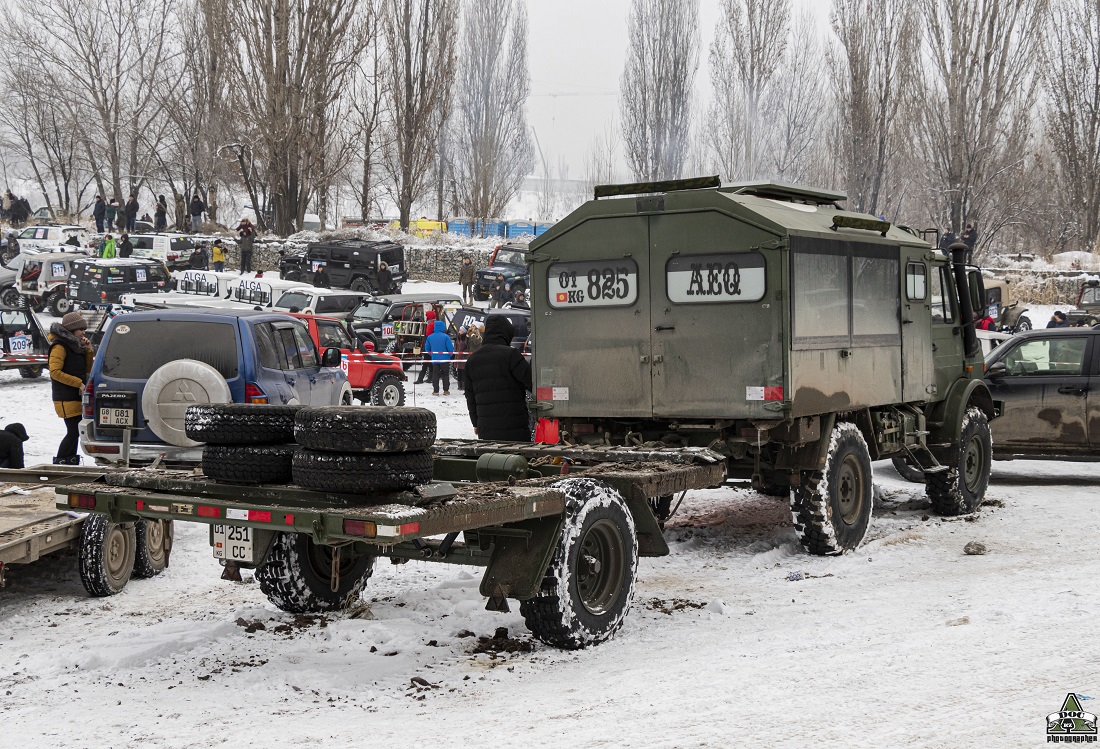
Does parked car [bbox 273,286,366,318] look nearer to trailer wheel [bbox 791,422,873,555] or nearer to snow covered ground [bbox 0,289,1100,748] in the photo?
snow covered ground [bbox 0,289,1100,748]

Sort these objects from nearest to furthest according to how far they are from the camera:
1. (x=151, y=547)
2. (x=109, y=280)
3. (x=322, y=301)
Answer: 1. (x=151, y=547)
2. (x=322, y=301)
3. (x=109, y=280)

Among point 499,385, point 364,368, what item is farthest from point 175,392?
point 364,368

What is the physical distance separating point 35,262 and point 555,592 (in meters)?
30.9

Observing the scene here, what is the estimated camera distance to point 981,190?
44.8 meters

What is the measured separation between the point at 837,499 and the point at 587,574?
3.32 metres

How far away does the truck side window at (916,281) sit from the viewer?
415 inches

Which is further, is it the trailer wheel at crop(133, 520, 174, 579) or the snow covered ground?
the trailer wheel at crop(133, 520, 174, 579)

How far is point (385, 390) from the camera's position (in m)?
20.0

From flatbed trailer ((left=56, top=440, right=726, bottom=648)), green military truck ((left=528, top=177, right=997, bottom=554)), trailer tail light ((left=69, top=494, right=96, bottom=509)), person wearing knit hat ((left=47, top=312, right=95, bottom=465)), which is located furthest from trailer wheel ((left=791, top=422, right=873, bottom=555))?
person wearing knit hat ((left=47, top=312, right=95, bottom=465))

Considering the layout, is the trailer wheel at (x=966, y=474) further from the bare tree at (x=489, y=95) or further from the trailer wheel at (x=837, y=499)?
the bare tree at (x=489, y=95)

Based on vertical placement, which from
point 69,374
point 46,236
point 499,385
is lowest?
point 499,385

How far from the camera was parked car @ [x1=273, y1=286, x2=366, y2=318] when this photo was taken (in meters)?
26.5

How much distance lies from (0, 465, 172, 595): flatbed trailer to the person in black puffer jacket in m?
2.64

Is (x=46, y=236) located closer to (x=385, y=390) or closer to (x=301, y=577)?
(x=385, y=390)
